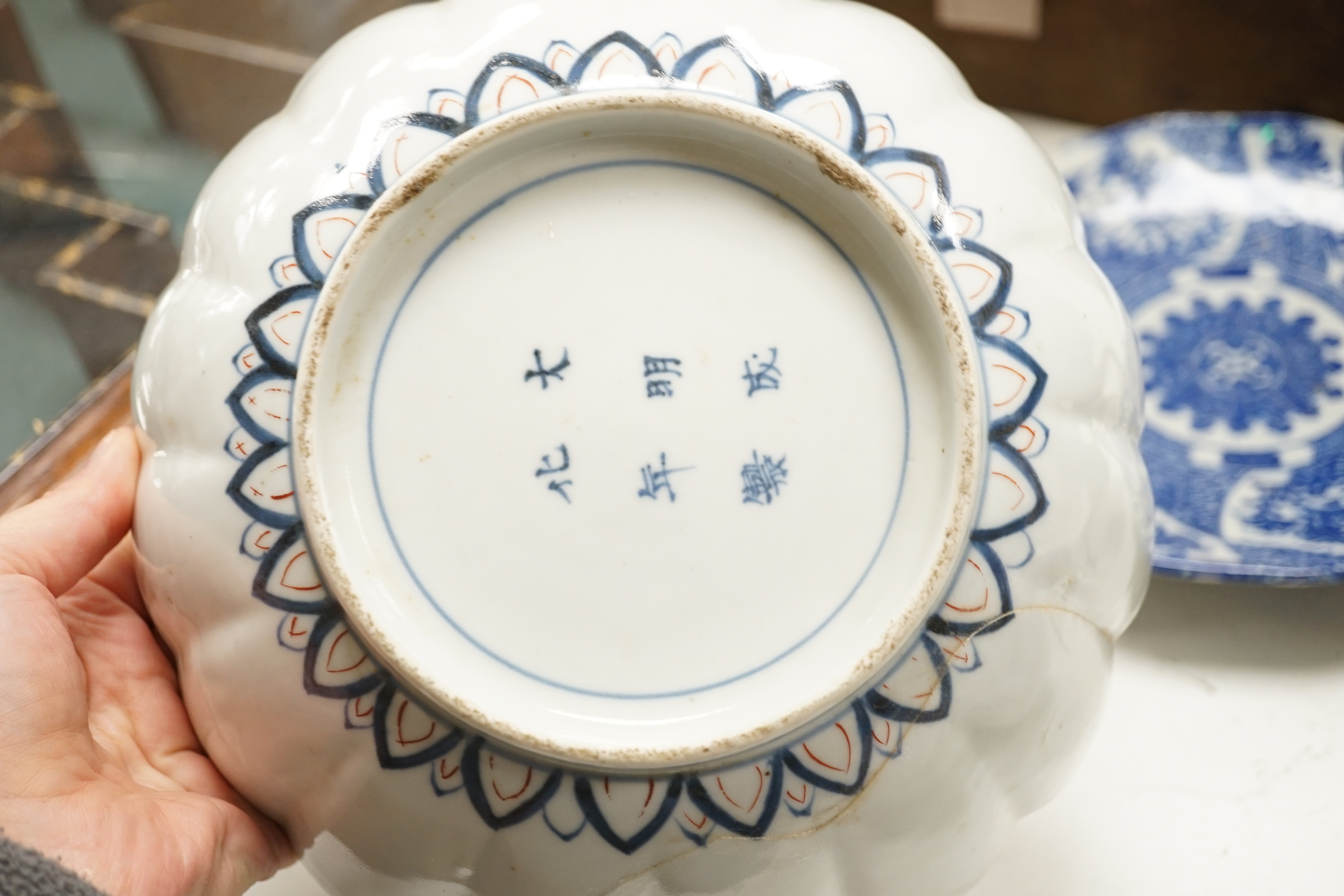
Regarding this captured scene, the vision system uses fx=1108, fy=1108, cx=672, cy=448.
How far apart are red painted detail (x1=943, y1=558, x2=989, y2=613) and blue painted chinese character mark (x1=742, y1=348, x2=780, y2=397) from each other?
148mm

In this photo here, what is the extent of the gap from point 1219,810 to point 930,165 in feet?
2.03

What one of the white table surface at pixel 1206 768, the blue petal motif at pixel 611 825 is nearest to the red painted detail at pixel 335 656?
the blue petal motif at pixel 611 825

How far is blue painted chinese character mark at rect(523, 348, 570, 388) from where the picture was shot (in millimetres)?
631

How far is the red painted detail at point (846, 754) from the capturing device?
0.61 metres

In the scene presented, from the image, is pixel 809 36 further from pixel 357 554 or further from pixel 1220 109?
pixel 1220 109

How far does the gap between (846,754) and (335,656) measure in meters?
0.29

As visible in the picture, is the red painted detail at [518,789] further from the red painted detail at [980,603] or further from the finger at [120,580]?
the finger at [120,580]

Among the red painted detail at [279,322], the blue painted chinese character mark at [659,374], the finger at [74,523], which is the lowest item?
the finger at [74,523]

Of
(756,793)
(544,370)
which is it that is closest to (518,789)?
(756,793)

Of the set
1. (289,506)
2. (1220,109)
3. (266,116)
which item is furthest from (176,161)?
(1220,109)

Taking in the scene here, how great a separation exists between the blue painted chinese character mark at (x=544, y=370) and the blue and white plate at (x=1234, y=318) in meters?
0.58

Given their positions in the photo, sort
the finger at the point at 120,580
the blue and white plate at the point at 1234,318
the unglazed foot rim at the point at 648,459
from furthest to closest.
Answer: the blue and white plate at the point at 1234,318 → the finger at the point at 120,580 → the unglazed foot rim at the point at 648,459

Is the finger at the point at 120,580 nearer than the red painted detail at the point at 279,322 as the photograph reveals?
No

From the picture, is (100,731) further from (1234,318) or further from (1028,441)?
(1234,318)
